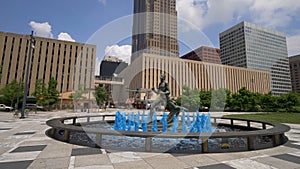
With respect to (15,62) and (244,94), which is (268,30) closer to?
(244,94)

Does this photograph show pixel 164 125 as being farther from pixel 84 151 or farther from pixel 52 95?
pixel 52 95

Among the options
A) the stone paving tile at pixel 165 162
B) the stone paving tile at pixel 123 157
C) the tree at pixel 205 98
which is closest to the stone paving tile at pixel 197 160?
the stone paving tile at pixel 165 162

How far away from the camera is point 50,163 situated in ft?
13.9

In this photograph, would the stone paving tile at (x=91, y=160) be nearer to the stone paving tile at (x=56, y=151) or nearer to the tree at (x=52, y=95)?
the stone paving tile at (x=56, y=151)

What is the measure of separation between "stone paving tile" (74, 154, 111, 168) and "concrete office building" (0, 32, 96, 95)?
6327 cm

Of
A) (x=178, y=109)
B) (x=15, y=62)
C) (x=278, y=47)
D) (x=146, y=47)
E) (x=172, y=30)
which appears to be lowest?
(x=178, y=109)

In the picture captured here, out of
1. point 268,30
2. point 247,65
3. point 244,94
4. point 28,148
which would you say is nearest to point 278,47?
A: point 268,30

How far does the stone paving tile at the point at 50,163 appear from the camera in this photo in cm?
398

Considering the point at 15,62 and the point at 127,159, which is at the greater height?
the point at 15,62

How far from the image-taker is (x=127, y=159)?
466 centimetres

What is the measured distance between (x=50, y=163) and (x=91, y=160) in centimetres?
102

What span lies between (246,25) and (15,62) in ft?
439

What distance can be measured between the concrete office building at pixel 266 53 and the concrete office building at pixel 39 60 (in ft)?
325

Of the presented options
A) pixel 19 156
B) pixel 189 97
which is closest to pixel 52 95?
pixel 189 97
